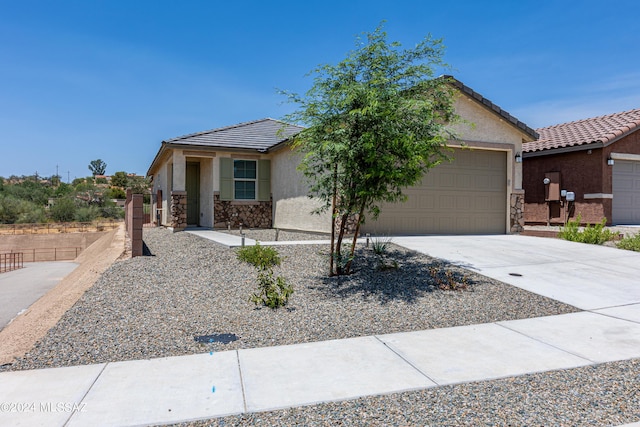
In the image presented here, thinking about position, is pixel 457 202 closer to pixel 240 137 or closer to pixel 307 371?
pixel 240 137

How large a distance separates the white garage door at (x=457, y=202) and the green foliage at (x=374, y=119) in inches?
196

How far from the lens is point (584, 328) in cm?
545

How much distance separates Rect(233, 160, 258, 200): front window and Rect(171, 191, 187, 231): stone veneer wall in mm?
1990

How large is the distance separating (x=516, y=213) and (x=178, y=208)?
39.8 feet

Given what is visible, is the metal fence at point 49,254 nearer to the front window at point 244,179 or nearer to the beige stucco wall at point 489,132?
the front window at point 244,179

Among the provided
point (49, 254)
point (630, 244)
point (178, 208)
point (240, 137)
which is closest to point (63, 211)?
point (49, 254)

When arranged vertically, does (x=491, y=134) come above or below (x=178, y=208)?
above

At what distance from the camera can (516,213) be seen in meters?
13.8

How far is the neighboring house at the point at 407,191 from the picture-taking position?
12891 mm

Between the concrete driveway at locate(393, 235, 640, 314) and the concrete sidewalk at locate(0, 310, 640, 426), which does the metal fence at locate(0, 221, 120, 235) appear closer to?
the concrete driveway at locate(393, 235, 640, 314)

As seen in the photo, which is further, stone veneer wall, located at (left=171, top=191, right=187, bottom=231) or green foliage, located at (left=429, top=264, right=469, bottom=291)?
stone veneer wall, located at (left=171, top=191, right=187, bottom=231)

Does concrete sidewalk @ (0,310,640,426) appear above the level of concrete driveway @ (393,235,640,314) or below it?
below

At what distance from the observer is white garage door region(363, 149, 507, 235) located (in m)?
12.6

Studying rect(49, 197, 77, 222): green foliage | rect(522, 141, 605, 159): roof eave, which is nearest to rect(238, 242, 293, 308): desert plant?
rect(522, 141, 605, 159): roof eave
